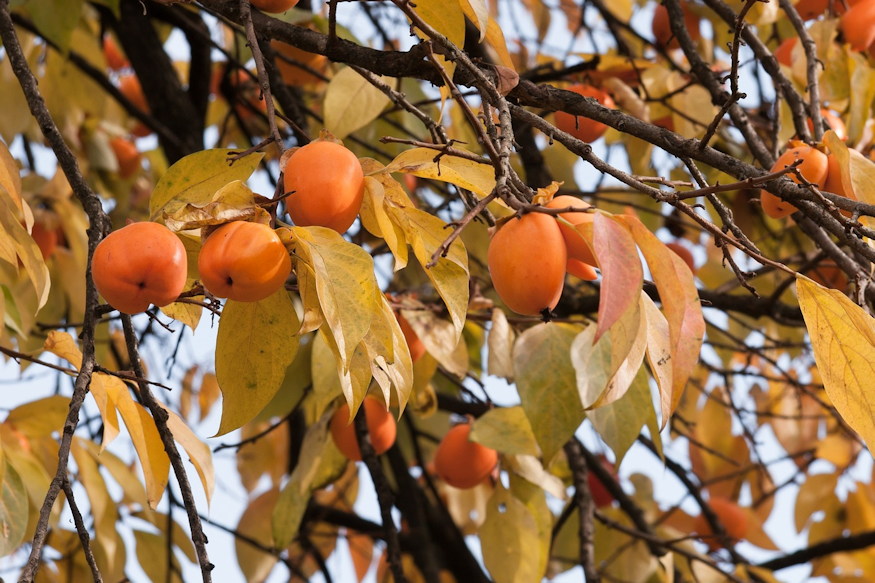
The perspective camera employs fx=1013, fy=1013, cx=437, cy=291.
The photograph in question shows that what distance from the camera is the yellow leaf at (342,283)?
2.84 feet

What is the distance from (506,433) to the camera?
164 centimetres

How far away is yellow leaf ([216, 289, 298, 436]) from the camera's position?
1.04m

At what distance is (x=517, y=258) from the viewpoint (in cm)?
89

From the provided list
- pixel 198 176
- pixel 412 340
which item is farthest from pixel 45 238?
pixel 198 176

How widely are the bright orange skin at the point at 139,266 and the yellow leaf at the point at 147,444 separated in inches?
10.5

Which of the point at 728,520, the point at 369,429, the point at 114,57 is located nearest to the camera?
the point at 369,429

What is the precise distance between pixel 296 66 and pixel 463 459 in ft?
3.14

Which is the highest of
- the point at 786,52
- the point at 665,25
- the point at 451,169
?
the point at 665,25

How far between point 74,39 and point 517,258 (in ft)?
6.61

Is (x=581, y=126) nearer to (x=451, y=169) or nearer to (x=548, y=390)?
(x=548, y=390)

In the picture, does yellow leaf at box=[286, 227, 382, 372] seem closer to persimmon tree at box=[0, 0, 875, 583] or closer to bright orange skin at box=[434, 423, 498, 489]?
persimmon tree at box=[0, 0, 875, 583]

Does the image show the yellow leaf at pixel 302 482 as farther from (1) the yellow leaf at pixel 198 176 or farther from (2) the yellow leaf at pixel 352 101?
(1) the yellow leaf at pixel 198 176

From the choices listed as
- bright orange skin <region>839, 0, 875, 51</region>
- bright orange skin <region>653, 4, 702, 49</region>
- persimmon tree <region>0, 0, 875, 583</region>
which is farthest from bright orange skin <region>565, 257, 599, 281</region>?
bright orange skin <region>653, 4, 702, 49</region>

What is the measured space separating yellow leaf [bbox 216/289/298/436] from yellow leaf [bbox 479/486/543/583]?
782 millimetres
